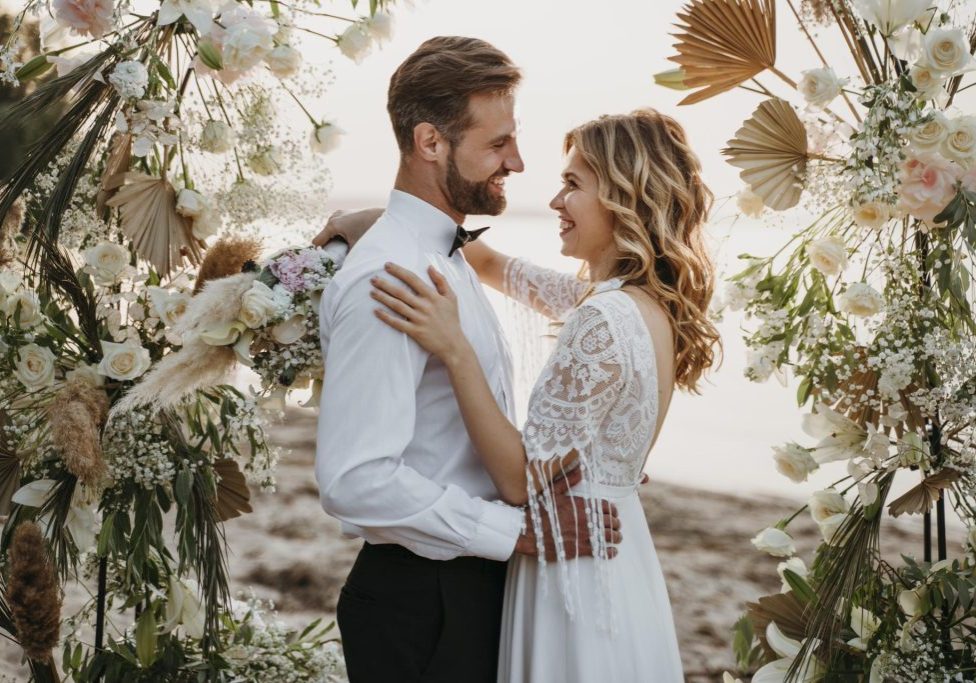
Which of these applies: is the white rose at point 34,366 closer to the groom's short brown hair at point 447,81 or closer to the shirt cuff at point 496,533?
the groom's short brown hair at point 447,81

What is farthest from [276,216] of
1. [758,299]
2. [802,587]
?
[802,587]

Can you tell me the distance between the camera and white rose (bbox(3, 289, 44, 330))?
200cm

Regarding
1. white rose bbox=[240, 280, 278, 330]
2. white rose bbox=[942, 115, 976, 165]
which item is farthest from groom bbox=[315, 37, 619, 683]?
white rose bbox=[942, 115, 976, 165]

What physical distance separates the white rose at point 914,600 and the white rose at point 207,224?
1596mm

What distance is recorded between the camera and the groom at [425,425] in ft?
5.21

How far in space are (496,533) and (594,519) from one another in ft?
0.62

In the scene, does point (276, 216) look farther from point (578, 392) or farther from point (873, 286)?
point (873, 286)

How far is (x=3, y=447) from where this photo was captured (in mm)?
2025

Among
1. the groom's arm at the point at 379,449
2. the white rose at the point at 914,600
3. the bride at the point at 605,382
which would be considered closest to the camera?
the groom's arm at the point at 379,449

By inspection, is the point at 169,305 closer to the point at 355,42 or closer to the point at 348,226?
the point at 348,226

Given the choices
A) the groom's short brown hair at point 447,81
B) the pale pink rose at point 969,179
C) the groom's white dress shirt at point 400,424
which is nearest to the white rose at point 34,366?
the groom's white dress shirt at point 400,424

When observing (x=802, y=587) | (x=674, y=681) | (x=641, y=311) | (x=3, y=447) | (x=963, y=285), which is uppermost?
(x=963, y=285)

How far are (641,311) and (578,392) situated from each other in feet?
0.66

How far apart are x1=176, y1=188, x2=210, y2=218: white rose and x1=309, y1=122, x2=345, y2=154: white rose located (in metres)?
0.27
